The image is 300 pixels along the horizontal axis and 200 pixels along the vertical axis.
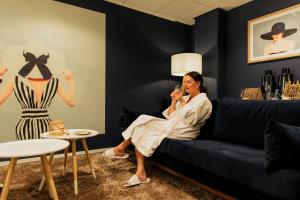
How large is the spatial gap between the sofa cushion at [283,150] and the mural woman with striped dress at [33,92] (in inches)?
96.7

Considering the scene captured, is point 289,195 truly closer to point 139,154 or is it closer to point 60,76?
point 139,154

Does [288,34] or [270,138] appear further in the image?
[288,34]

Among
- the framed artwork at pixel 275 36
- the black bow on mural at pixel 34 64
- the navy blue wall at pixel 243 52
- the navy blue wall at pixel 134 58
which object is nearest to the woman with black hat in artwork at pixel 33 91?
the black bow on mural at pixel 34 64

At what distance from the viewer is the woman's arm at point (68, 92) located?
274 cm

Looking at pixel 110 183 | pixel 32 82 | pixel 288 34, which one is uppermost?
pixel 288 34

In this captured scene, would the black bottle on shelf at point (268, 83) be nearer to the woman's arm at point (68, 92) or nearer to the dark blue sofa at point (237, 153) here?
the dark blue sofa at point (237, 153)

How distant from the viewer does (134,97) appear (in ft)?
11.2

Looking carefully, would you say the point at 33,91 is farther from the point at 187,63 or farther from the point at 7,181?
the point at 187,63

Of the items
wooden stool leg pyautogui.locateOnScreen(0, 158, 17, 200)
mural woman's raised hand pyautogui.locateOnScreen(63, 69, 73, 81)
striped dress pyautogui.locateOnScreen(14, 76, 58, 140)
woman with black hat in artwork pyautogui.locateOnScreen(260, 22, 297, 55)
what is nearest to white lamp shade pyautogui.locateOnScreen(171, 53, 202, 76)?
woman with black hat in artwork pyautogui.locateOnScreen(260, 22, 297, 55)

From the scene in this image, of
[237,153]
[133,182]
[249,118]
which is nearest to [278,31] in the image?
[249,118]

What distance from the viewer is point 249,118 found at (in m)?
1.77

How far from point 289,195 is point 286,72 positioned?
2.06m

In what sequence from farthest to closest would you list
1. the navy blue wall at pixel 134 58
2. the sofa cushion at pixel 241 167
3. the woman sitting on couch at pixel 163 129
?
1. the navy blue wall at pixel 134 58
2. the woman sitting on couch at pixel 163 129
3. the sofa cushion at pixel 241 167

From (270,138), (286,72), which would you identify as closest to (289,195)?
(270,138)
